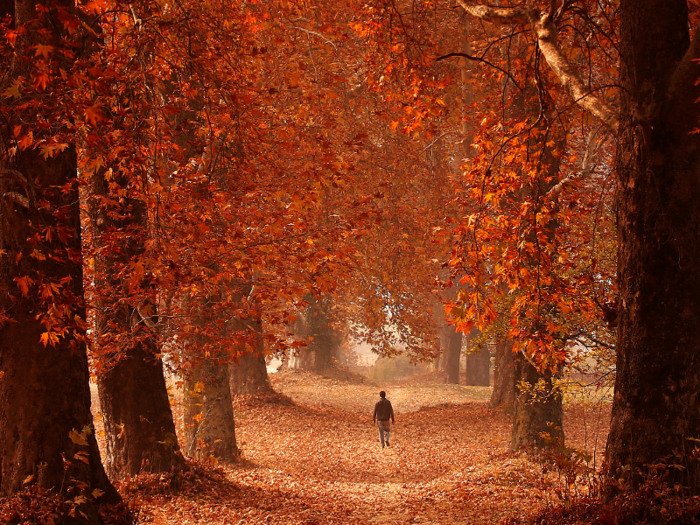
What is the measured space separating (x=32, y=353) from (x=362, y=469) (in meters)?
10.2

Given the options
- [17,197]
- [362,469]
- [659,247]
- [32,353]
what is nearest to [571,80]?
[659,247]

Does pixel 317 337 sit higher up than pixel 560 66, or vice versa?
pixel 560 66

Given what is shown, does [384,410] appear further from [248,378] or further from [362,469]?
[248,378]

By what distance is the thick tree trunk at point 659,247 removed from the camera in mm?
5348

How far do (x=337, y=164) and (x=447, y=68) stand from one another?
840 centimetres

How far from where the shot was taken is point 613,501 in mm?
5438

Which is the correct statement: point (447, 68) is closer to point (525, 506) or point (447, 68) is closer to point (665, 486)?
point (525, 506)

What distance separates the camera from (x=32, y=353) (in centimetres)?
582

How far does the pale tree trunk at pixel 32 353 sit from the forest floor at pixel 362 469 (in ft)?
3.27

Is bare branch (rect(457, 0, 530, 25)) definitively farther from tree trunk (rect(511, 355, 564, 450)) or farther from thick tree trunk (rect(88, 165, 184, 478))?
tree trunk (rect(511, 355, 564, 450))

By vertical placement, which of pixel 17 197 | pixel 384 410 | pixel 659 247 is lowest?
pixel 384 410

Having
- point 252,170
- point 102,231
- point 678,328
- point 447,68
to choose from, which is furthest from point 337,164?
point 447,68

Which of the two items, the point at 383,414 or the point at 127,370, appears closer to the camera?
the point at 127,370

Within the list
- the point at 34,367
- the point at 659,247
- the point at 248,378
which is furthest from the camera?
the point at 248,378
